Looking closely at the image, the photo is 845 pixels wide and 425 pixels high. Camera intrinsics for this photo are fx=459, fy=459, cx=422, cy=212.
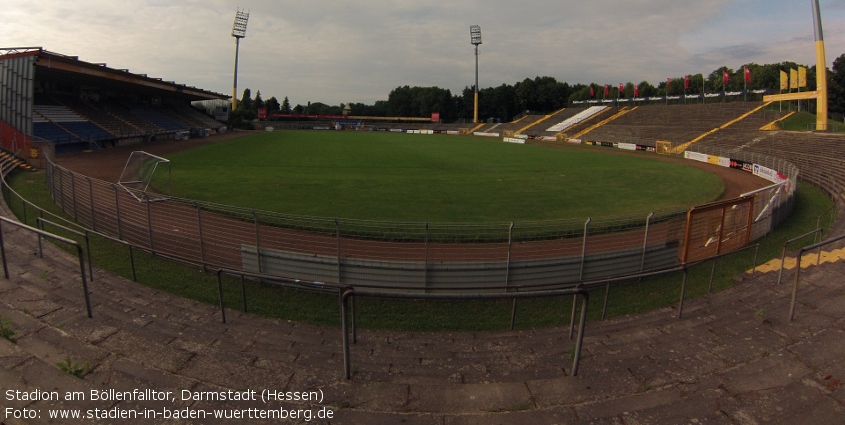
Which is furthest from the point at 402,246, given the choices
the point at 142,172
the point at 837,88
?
the point at 837,88

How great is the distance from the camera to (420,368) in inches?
207

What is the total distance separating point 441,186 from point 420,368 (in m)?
19.8

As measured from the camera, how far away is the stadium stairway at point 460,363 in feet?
14.1

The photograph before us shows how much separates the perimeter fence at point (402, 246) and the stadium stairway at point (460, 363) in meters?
1.40

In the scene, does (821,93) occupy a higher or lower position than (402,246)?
higher

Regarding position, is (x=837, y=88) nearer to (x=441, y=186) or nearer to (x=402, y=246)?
(x=441, y=186)

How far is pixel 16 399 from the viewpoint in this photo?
4.11 metres

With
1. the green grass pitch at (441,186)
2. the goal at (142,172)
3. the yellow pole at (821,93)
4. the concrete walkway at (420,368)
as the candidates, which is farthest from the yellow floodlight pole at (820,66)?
the goal at (142,172)

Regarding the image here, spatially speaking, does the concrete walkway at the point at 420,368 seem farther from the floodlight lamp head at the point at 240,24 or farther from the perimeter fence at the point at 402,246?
the floodlight lamp head at the point at 240,24

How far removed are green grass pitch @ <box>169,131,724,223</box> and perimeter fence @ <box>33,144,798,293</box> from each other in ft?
10.7

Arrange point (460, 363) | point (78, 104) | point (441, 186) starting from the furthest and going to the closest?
point (78, 104) < point (441, 186) < point (460, 363)

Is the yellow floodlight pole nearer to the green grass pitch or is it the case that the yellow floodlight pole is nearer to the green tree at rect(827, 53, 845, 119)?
the green grass pitch

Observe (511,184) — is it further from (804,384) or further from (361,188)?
(804,384)

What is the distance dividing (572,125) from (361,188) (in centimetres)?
6320
